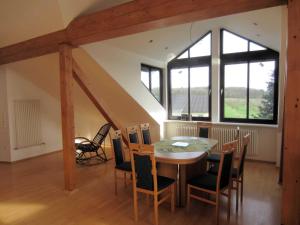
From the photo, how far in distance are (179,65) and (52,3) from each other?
12.6 feet

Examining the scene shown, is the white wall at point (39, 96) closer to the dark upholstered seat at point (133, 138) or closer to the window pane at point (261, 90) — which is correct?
the dark upholstered seat at point (133, 138)

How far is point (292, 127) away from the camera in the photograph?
6.90ft

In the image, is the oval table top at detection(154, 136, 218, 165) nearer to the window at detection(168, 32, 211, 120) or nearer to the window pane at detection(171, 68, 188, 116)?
the window at detection(168, 32, 211, 120)

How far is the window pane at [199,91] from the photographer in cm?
603

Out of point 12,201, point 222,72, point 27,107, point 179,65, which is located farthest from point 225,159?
point 27,107

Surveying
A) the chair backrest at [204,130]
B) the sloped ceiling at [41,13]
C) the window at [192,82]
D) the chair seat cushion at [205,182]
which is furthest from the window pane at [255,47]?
the chair seat cushion at [205,182]

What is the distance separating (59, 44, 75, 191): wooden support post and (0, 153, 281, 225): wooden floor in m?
0.32

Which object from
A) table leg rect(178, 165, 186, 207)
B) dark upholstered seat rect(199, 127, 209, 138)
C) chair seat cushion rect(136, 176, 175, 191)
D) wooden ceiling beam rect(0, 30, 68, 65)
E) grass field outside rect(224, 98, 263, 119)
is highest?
wooden ceiling beam rect(0, 30, 68, 65)

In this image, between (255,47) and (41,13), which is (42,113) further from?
(255,47)

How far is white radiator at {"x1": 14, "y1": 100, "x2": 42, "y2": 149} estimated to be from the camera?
5498 millimetres

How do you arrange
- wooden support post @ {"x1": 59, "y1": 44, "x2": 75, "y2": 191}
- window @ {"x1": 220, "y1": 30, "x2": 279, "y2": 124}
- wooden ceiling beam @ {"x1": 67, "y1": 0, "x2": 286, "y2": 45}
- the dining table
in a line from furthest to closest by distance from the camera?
window @ {"x1": 220, "y1": 30, "x2": 279, "y2": 124} < wooden support post @ {"x1": 59, "y1": 44, "x2": 75, "y2": 191} < the dining table < wooden ceiling beam @ {"x1": 67, "y1": 0, "x2": 286, "y2": 45}

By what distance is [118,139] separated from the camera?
141 inches

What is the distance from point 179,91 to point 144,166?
415 centimetres

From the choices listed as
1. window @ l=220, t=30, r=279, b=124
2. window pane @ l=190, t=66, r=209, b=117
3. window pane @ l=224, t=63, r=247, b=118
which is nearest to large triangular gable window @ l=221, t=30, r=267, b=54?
window @ l=220, t=30, r=279, b=124
